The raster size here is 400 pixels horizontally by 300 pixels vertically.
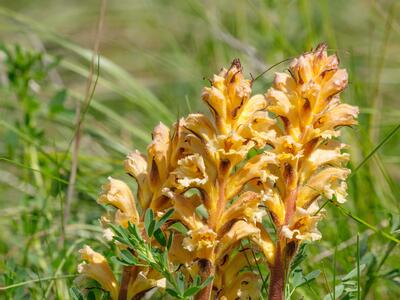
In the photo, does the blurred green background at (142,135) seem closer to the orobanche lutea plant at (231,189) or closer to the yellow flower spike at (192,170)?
the orobanche lutea plant at (231,189)

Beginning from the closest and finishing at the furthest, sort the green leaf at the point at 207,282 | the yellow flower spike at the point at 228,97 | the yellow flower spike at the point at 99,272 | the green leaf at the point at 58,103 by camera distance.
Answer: the green leaf at the point at 207,282 < the yellow flower spike at the point at 228,97 < the yellow flower spike at the point at 99,272 < the green leaf at the point at 58,103

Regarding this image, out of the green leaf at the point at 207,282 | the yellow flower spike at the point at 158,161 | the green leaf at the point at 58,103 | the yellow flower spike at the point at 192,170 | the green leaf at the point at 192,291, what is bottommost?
the green leaf at the point at 192,291

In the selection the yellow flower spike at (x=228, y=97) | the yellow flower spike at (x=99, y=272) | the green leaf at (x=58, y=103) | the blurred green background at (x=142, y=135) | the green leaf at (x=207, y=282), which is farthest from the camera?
the green leaf at (x=58, y=103)

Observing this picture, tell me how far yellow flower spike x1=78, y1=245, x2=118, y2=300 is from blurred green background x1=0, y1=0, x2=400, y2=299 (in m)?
0.27

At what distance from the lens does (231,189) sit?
1891 millimetres

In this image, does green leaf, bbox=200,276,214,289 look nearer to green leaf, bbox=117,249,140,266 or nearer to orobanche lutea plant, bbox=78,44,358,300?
orobanche lutea plant, bbox=78,44,358,300

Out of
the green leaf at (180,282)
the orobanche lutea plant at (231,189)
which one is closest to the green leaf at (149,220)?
the orobanche lutea plant at (231,189)

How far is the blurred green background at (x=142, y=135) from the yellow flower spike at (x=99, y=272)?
270mm

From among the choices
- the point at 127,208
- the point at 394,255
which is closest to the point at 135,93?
the point at 394,255

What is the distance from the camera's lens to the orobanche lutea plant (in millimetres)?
1838

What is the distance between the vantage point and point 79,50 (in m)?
3.71

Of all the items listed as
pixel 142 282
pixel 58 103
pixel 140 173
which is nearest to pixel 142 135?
pixel 58 103

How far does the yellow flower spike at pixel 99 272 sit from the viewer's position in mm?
1983

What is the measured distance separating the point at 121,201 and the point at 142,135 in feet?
5.31
